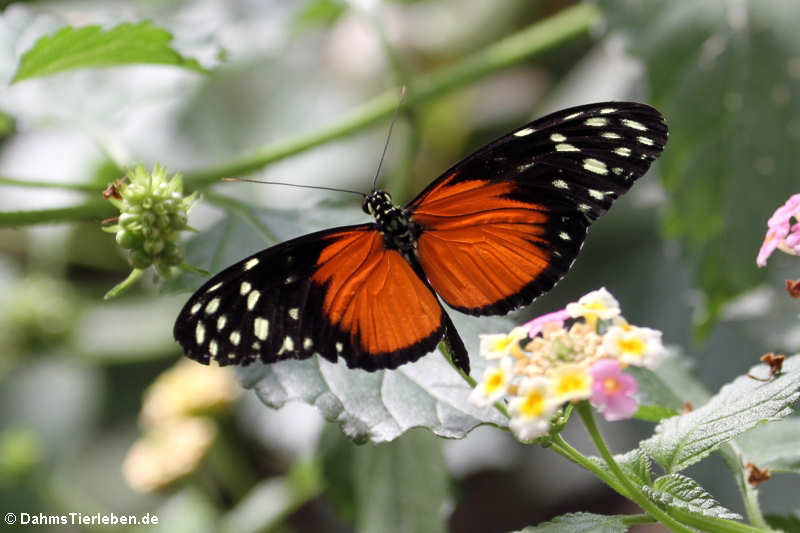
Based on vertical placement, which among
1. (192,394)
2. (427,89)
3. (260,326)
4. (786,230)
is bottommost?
(786,230)

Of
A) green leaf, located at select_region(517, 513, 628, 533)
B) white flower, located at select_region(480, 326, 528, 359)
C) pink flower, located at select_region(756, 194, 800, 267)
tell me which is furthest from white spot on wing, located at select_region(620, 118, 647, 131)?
green leaf, located at select_region(517, 513, 628, 533)

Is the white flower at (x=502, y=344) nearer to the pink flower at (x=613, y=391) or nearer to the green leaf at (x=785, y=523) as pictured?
the pink flower at (x=613, y=391)

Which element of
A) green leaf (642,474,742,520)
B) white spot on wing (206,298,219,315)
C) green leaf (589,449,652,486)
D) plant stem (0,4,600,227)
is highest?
plant stem (0,4,600,227)

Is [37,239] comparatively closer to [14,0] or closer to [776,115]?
[14,0]

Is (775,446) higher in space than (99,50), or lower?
lower

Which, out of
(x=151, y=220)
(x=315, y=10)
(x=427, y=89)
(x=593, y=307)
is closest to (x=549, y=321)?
(x=593, y=307)

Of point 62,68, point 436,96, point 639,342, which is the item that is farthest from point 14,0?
point 639,342

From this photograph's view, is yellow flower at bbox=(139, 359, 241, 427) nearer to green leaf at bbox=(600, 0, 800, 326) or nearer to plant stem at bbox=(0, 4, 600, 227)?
plant stem at bbox=(0, 4, 600, 227)

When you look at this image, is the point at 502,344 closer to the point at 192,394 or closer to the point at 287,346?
the point at 287,346
